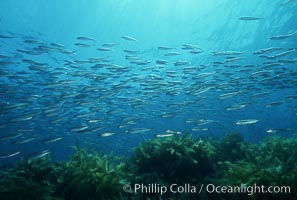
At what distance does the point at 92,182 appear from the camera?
7.68 meters

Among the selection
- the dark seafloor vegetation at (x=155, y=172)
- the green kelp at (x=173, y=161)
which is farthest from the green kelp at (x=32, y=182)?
the green kelp at (x=173, y=161)

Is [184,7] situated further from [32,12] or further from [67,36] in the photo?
[32,12]

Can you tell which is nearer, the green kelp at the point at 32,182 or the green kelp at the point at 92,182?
the green kelp at the point at 32,182

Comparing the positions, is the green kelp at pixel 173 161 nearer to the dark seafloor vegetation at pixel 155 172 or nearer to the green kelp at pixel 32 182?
the dark seafloor vegetation at pixel 155 172

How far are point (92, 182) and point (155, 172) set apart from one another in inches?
94.7

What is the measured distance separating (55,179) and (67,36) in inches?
748

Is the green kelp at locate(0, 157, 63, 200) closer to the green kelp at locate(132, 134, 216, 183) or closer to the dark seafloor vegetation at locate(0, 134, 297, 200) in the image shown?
the dark seafloor vegetation at locate(0, 134, 297, 200)

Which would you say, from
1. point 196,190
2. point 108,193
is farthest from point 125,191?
point 196,190

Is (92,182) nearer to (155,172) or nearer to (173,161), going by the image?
(155,172)

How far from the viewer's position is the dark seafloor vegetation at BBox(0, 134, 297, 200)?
682 centimetres

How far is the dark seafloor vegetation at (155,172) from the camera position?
6.82 metres

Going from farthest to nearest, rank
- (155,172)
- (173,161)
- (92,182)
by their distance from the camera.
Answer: (173,161)
(155,172)
(92,182)

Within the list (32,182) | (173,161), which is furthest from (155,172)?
(32,182)

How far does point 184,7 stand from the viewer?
83.0ft
